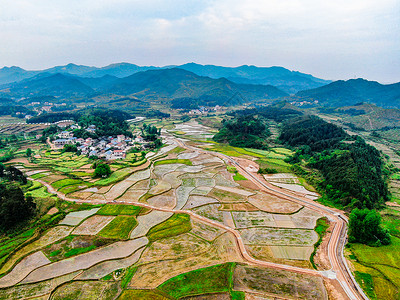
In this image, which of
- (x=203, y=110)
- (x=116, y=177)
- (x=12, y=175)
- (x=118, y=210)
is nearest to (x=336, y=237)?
(x=118, y=210)

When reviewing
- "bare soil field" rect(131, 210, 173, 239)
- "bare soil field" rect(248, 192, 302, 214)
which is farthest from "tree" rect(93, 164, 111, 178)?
"bare soil field" rect(248, 192, 302, 214)

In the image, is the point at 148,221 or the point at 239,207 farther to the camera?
the point at 239,207

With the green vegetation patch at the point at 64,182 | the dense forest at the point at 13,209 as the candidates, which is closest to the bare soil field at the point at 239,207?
the dense forest at the point at 13,209

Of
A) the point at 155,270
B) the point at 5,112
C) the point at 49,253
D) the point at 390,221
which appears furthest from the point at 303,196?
the point at 5,112

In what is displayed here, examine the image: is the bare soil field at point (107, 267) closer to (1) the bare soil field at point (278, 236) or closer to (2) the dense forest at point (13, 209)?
(1) the bare soil field at point (278, 236)

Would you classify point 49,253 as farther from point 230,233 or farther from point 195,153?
point 195,153

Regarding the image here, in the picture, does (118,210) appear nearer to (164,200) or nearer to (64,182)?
(164,200)

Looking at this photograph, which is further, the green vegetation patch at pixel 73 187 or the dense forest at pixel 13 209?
the green vegetation patch at pixel 73 187
